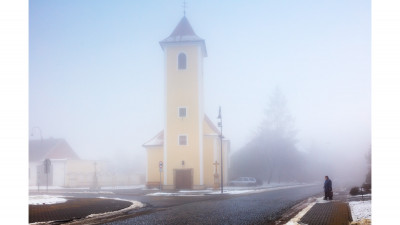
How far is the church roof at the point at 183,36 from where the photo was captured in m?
26.8

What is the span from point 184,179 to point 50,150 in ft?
47.6

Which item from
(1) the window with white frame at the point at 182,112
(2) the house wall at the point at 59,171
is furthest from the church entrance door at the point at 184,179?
(2) the house wall at the point at 59,171

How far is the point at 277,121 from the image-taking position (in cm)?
3031

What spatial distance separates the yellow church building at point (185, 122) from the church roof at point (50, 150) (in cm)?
1133

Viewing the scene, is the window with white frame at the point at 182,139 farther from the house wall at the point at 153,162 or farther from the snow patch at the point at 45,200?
the snow patch at the point at 45,200

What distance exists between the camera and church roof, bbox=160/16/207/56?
88.0 feet

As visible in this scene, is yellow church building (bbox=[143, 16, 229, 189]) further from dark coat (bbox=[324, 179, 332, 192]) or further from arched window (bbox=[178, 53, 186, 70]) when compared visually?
dark coat (bbox=[324, 179, 332, 192])

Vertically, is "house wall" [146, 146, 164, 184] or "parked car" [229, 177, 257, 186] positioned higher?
"house wall" [146, 146, 164, 184]

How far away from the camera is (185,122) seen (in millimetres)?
26875

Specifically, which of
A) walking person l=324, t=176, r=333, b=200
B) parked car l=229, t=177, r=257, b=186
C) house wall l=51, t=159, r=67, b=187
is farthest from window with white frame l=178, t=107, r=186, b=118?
walking person l=324, t=176, r=333, b=200

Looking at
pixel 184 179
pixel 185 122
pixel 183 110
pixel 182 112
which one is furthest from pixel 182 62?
pixel 184 179
